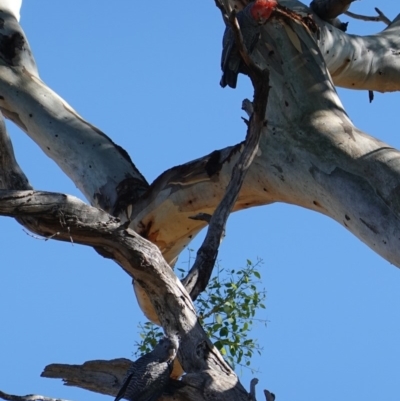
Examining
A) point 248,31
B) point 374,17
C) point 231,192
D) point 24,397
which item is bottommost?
point 24,397

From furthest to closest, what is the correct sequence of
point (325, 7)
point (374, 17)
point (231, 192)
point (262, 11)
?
point (374, 17) < point (325, 7) < point (262, 11) < point (231, 192)

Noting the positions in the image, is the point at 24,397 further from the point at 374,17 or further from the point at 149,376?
the point at 374,17

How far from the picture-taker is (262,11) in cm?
450

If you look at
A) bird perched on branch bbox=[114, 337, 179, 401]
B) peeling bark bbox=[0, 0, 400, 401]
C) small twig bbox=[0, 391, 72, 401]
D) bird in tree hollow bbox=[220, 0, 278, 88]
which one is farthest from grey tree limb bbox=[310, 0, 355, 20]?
small twig bbox=[0, 391, 72, 401]

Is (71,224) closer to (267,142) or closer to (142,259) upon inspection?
(142,259)

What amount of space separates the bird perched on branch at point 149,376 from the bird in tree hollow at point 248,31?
5.47 feet

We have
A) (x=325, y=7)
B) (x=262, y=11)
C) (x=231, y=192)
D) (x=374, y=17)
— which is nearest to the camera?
(x=231, y=192)

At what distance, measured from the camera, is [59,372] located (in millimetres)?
3410

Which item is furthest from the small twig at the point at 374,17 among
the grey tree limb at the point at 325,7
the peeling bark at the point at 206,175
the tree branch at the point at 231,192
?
the tree branch at the point at 231,192

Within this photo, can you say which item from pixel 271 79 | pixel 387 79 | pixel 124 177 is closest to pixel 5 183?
pixel 124 177

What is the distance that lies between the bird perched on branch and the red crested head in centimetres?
192

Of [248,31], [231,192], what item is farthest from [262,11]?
[231,192]

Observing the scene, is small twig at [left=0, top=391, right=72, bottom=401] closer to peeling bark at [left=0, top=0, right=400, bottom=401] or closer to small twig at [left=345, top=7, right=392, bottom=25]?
→ peeling bark at [left=0, top=0, right=400, bottom=401]

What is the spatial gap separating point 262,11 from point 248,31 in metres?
0.11
